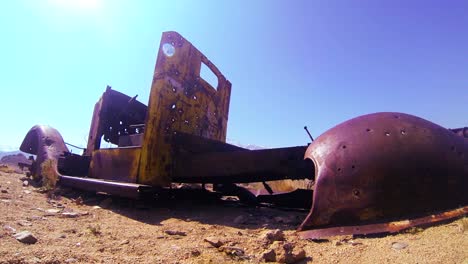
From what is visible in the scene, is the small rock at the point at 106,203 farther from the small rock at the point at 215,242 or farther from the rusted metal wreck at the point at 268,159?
the small rock at the point at 215,242

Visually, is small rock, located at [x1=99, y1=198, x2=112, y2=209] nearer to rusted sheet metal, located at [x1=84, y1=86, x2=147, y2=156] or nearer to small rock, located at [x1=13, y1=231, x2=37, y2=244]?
rusted sheet metal, located at [x1=84, y1=86, x2=147, y2=156]

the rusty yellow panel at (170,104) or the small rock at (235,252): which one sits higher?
the rusty yellow panel at (170,104)

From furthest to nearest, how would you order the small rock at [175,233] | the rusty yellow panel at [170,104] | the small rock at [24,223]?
the rusty yellow panel at [170,104], the small rock at [175,233], the small rock at [24,223]

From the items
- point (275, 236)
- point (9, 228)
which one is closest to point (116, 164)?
point (9, 228)

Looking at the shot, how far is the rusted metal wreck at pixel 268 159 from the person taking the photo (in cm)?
246

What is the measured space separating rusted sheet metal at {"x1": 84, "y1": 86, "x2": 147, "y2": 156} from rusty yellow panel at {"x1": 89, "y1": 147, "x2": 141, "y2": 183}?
517 mm

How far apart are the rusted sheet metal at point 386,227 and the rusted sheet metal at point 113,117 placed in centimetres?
366

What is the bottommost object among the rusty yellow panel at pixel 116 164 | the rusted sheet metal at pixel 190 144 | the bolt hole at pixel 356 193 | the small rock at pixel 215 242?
the small rock at pixel 215 242

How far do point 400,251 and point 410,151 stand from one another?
3.12 ft

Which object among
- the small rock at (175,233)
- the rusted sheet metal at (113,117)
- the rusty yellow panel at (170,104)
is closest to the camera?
the small rock at (175,233)

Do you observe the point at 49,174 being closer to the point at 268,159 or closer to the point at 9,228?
the point at 9,228

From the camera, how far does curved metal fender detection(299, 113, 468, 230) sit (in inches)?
96.2

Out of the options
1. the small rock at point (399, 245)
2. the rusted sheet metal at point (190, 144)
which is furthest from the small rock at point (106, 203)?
the small rock at point (399, 245)

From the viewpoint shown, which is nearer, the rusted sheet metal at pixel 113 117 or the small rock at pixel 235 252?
the small rock at pixel 235 252
